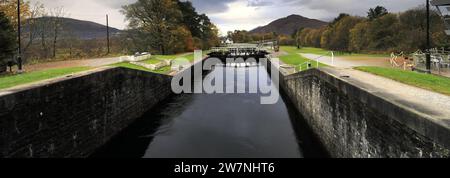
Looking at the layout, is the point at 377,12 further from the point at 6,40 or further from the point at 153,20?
the point at 6,40

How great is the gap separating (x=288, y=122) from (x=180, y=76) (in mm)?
11130

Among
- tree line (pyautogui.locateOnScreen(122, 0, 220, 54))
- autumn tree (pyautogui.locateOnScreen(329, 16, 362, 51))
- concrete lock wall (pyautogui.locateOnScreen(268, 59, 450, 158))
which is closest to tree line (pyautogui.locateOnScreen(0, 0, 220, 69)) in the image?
tree line (pyautogui.locateOnScreen(122, 0, 220, 54))

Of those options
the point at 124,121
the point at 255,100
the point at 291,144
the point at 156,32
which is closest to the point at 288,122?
the point at 291,144

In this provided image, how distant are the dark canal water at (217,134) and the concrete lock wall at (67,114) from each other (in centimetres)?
78

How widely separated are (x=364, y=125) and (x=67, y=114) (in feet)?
22.4

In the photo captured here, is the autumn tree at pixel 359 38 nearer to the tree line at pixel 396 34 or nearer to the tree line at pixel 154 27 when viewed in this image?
the tree line at pixel 396 34

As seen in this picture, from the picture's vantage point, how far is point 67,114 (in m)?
8.55

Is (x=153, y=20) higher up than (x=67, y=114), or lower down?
higher up

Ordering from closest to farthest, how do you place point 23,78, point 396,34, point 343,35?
point 23,78, point 396,34, point 343,35

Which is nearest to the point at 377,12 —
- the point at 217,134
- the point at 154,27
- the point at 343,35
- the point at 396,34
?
the point at 343,35

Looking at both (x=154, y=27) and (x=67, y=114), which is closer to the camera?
(x=67, y=114)

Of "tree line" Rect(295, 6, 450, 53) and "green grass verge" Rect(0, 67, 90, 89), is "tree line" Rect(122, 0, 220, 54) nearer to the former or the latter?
"tree line" Rect(295, 6, 450, 53)

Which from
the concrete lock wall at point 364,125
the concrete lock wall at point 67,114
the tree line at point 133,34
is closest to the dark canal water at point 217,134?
the concrete lock wall at point 67,114
